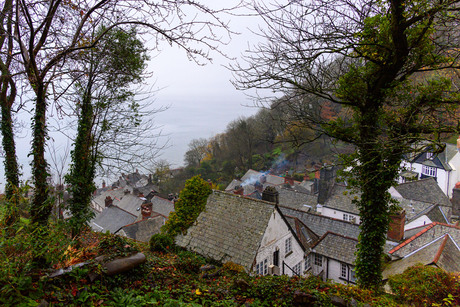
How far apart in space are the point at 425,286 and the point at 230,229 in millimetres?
7040

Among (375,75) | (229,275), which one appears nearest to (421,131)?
(375,75)

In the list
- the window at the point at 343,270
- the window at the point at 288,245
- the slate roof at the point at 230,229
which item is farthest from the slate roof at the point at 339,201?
the slate roof at the point at 230,229

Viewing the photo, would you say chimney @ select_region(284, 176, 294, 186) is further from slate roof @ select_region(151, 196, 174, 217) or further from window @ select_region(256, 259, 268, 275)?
window @ select_region(256, 259, 268, 275)

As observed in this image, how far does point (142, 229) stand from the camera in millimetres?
21688

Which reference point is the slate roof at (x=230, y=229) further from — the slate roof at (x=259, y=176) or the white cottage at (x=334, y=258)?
the slate roof at (x=259, y=176)

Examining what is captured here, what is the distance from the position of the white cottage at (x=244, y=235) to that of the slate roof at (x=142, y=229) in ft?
34.5

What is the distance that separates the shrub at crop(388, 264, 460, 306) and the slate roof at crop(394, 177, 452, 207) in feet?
66.2

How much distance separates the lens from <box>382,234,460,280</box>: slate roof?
11.1 m

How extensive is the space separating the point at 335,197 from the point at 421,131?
20921 millimetres

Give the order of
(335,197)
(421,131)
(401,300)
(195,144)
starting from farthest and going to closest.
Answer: (195,144)
(335,197)
(401,300)
(421,131)

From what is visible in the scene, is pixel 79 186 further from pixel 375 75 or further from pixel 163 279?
pixel 375 75

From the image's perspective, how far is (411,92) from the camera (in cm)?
669

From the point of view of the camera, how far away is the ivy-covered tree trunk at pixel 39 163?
568 centimetres

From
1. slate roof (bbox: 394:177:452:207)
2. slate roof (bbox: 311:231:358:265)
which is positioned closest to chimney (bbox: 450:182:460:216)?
slate roof (bbox: 394:177:452:207)
